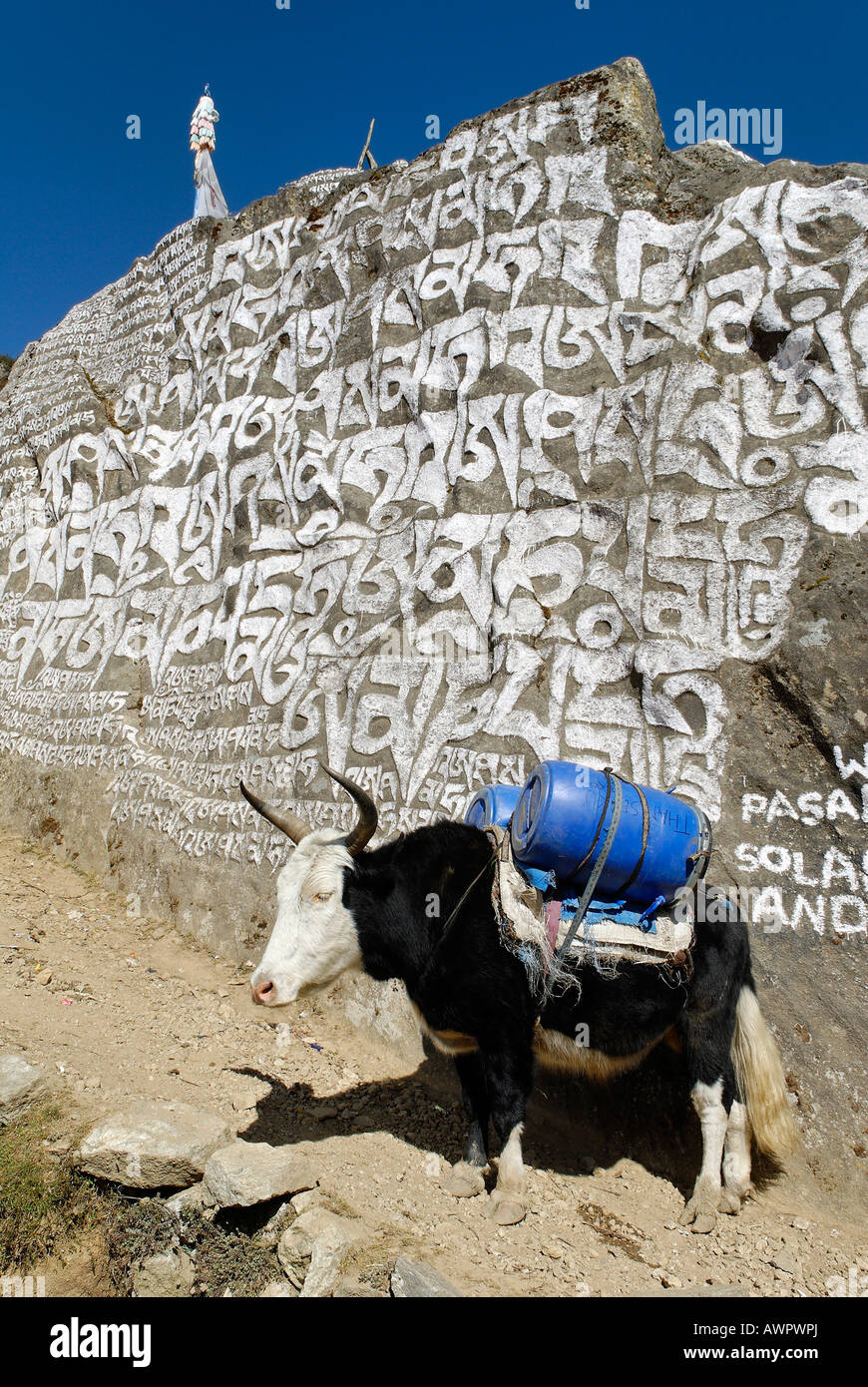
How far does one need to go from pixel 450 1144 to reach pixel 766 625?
2844mm

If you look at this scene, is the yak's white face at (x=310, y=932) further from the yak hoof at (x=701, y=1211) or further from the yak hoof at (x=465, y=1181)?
the yak hoof at (x=701, y=1211)

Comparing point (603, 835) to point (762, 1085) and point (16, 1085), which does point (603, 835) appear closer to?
point (762, 1085)

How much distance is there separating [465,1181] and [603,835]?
5.09 ft

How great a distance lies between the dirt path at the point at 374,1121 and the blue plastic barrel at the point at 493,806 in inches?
55.5

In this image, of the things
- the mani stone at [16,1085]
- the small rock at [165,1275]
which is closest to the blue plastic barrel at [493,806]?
the small rock at [165,1275]

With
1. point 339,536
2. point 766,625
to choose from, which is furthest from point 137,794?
point 766,625

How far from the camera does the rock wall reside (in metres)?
3.96

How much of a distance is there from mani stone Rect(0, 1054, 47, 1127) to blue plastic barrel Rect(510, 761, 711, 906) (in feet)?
7.28

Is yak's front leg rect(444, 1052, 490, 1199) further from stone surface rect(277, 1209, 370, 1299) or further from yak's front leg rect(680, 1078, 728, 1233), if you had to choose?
yak's front leg rect(680, 1078, 728, 1233)

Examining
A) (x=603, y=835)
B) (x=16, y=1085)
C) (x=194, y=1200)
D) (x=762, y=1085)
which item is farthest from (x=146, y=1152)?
(x=762, y=1085)

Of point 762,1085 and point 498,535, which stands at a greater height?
point 498,535

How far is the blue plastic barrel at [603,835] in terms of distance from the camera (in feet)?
9.84

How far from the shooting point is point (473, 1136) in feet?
11.6

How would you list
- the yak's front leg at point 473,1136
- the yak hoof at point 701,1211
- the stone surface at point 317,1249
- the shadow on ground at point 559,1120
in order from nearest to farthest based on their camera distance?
the stone surface at point 317,1249
the yak hoof at point 701,1211
the yak's front leg at point 473,1136
the shadow on ground at point 559,1120
